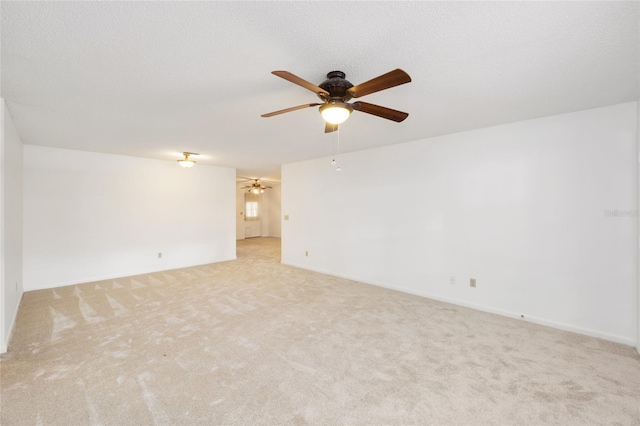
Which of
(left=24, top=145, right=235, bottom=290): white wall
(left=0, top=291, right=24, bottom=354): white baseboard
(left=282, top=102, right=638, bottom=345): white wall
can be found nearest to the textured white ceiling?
(left=282, top=102, right=638, bottom=345): white wall

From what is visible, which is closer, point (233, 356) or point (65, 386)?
point (65, 386)

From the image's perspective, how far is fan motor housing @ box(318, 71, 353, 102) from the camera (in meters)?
1.89

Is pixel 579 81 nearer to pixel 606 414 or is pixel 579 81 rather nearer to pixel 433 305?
pixel 606 414

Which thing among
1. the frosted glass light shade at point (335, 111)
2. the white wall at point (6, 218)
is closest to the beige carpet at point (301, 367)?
the white wall at point (6, 218)

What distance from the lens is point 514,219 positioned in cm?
331

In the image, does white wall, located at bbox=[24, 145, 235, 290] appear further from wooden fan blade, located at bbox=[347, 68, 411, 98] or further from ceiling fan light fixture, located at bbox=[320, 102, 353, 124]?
wooden fan blade, located at bbox=[347, 68, 411, 98]

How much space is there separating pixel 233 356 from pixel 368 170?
3.63 meters

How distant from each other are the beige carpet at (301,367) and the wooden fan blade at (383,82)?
2182 millimetres

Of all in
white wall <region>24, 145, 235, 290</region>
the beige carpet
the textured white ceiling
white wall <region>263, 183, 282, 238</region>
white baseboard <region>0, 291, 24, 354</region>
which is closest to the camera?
the textured white ceiling

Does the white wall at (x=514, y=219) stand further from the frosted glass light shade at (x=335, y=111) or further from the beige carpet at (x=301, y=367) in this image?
the frosted glass light shade at (x=335, y=111)

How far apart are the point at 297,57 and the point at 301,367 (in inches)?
97.3

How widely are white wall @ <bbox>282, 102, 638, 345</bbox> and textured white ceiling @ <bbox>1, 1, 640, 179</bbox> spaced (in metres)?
0.41

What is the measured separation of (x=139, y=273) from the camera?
17.7 ft

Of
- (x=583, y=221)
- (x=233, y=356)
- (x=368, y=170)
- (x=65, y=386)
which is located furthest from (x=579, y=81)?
(x=65, y=386)
